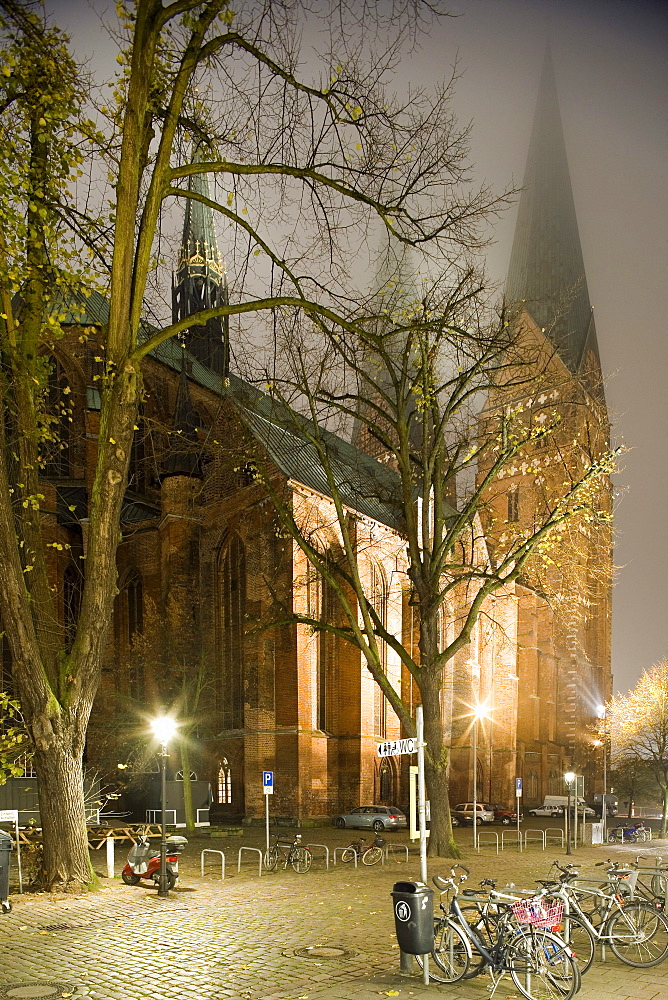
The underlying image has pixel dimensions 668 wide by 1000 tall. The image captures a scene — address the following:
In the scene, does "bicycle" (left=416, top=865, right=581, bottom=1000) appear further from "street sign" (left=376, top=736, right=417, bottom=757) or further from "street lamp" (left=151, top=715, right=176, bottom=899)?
"street lamp" (left=151, top=715, right=176, bottom=899)

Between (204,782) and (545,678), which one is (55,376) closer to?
(204,782)

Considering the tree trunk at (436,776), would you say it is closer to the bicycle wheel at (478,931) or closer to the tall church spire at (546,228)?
the bicycle wheel at (478,931)

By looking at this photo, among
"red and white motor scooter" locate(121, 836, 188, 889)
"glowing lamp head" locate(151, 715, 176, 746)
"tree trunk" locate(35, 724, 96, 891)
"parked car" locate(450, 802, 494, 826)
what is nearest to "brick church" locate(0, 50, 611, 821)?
"parked car" locate(450, 802, 494, 826)

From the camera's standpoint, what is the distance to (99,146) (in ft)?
39.3

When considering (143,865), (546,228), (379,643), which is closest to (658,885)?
(143,865)

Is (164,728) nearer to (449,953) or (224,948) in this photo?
(224,948)

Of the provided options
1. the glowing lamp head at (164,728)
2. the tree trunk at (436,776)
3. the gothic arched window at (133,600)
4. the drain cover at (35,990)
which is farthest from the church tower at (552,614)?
the drain cover at (35,990)

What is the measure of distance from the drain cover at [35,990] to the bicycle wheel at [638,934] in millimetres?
5320

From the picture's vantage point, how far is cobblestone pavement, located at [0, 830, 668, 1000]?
8164mm

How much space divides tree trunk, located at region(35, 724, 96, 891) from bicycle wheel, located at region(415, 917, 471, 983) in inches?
278

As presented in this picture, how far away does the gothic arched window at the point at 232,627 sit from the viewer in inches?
1425

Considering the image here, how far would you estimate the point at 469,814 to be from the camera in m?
41.4

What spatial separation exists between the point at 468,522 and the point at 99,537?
380 inches

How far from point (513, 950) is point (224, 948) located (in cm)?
367
